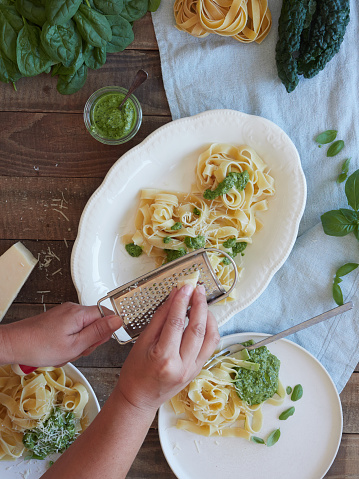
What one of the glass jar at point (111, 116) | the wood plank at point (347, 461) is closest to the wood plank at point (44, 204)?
the glass jar at point (111, 116)

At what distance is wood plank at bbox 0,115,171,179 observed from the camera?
2309mm

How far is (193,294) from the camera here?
158 centimetres

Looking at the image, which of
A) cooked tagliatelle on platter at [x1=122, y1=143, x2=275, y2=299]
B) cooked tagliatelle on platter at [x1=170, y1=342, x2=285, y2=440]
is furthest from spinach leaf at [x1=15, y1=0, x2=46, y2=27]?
cooked tagliatelle on platter at [x1=170, y1=342, x2=285, y2=440]

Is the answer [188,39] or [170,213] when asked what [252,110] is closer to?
[188,39]

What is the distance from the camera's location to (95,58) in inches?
86.4

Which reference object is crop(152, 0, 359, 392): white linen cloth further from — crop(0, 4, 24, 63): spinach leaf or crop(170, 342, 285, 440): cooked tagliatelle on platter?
crop(0, 4, 24, 63): spinach leaf

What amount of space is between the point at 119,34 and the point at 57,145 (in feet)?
1.92

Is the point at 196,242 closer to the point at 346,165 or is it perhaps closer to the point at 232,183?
the point at 232,183

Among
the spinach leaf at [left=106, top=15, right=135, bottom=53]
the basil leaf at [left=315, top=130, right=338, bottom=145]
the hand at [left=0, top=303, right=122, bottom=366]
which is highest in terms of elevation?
the spinach leaf at [left=106, top=15, right=135, bottom=53]

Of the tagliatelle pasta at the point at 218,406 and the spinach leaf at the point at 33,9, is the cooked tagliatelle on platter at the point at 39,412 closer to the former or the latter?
the tagliatelle pasta at the point at 218,406

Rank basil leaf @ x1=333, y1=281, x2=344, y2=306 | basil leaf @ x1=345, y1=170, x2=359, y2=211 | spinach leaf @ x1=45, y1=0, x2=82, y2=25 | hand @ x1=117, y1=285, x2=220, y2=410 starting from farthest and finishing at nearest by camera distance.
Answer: basil leaf @ x1=333, y1=281, x2=344, y2=306, basil leaf @ x1=345, y1=170, x2=359, y2=211, spinach leaf @ x1=45, y1=0, x2=82, y2=25, hand @ x1=117, y1=285, x2=220, y2=410

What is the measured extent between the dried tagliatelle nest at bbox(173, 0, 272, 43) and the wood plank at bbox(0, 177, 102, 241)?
834 millimetres

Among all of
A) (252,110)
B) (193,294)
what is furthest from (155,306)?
(252,110)

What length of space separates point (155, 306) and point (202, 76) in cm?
111
